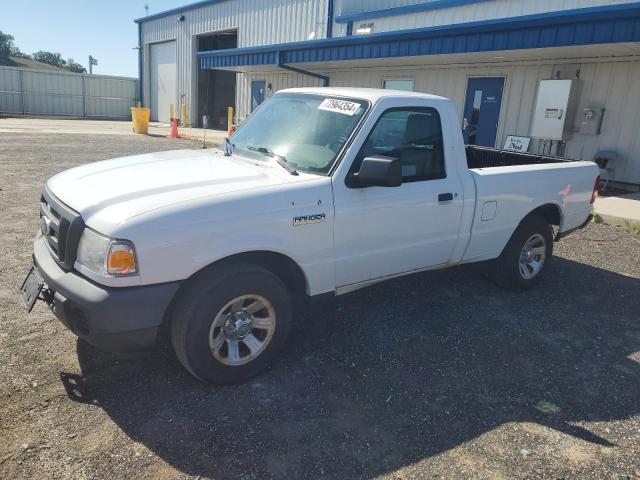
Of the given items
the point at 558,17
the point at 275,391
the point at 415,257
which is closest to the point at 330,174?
the point at 415,257

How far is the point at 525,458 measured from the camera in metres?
2.83

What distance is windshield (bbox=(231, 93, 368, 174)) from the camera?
3695 mm

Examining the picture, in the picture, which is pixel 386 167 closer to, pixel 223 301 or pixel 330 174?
pixel 330 174

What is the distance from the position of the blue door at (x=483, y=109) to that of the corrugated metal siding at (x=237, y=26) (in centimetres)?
824

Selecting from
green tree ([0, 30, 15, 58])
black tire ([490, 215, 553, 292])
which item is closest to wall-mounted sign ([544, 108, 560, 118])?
black tire ([490, 215, 553, 292])

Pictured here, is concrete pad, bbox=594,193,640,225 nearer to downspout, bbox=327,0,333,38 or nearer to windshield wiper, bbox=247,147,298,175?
windshield wiper, bbox=247,147,298,175

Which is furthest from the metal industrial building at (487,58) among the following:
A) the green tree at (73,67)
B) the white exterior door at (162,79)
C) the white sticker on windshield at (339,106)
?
the green tree at (73,67)

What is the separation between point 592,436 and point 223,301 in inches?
93.3

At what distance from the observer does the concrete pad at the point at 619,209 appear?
331 inches

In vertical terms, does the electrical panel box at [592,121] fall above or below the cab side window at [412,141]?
above

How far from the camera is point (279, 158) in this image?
3785 mm

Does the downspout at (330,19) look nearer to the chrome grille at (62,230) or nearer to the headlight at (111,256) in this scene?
the chrome grille at (62,230)

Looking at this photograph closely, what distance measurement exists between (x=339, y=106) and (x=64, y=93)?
3482cm

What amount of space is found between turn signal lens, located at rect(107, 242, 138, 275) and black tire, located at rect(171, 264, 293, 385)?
373mm
